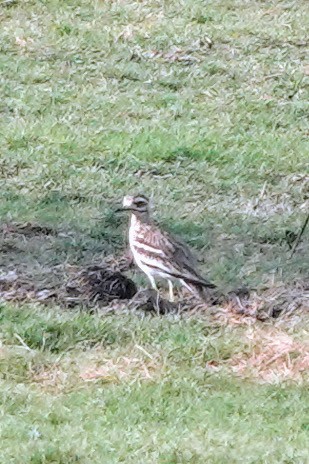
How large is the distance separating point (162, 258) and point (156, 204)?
261cm

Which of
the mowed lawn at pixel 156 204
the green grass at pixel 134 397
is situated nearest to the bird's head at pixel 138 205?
the mowed lawn at pixel 156 204

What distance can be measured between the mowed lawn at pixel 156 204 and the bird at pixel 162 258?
35 cm

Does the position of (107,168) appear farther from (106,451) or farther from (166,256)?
(106,451)

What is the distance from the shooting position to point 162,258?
9.65 meters

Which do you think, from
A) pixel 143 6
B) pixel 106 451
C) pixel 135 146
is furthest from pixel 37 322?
pixel 143 6

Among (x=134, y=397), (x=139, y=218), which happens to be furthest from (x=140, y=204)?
(x=134, y=397)

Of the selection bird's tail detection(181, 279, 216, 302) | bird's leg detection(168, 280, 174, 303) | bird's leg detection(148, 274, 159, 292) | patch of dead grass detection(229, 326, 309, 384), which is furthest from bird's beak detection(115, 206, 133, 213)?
patch of dead grass detection(229, 326, 309, 384)

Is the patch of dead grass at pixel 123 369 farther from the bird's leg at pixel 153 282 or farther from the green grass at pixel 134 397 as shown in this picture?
the bird's leg at pixel 153 282

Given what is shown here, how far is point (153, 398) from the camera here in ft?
24.5

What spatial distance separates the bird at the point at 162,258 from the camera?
941 centimetres

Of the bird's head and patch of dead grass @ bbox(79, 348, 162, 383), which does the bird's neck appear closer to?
the bird's head

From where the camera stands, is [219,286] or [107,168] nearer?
[219,286]

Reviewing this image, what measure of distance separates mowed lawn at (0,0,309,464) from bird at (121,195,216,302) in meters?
0.35

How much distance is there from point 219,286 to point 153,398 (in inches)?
97.6
